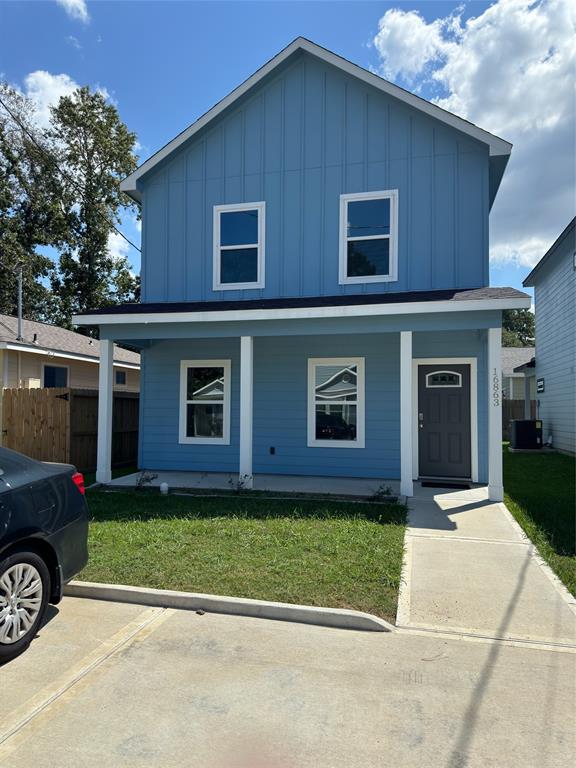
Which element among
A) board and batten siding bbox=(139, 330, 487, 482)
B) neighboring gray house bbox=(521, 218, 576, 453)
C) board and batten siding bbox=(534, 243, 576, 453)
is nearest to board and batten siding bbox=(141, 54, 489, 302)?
board and batten siding bbox=(139, 330, 487, 482)

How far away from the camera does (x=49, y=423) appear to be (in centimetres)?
1057

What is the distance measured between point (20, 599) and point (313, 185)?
872 centimetres

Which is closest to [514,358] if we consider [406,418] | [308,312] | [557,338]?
[557,338]

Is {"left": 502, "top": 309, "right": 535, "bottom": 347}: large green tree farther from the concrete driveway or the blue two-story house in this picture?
the concrete driveway

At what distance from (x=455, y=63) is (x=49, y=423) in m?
11.5

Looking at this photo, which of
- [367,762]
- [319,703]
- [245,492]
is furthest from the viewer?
Answer: [245,492]

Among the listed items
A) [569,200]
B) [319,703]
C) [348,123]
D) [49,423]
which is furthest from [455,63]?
[319,703]

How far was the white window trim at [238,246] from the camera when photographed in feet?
33.1

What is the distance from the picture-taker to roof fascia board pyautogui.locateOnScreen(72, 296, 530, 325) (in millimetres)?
7438

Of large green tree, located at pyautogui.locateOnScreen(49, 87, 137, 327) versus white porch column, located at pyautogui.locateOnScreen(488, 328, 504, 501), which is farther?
large green tree, located at pyautogui.locateOnScreen(49, 87, 137, 327)

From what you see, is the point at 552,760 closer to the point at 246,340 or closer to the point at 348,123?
the point at 246,340

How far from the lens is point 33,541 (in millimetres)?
3564

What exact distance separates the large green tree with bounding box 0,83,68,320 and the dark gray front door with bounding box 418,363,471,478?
23.1m

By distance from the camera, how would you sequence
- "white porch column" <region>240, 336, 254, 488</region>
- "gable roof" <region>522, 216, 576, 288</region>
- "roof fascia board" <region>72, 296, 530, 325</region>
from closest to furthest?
"roof fascia board" <region>72, 296, 530, 325</region> < "white porch column" <region>240, 336, 254, 488</region> < "gable roof" <region>522, 216, 576, 288</region>
